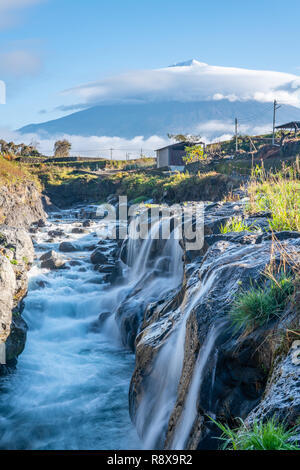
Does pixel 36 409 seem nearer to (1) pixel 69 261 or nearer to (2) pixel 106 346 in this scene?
(2) pixel 106 346

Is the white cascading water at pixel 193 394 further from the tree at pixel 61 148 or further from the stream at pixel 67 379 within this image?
the tree at pixel 61 148

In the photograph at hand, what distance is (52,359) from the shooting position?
866cm

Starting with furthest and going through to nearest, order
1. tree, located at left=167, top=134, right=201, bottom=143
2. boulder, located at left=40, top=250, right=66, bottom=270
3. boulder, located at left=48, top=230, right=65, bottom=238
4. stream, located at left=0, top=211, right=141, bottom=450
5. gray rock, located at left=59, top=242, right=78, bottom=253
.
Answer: tree, located at left=167, top=134, right=201, bottom=143, boulder, located at left=48, top=230, right=65, bottom=238, gray rock, located at left=59, top=242, right=78, bottom=253, boulder, located at left=40, top=250, right=66, bottom=270, stream, located at left=0, top=211, right=141, bottom=450

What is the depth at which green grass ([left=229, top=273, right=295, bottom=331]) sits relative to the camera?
12.1ft

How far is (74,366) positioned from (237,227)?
481cm

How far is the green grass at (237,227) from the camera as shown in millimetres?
7632

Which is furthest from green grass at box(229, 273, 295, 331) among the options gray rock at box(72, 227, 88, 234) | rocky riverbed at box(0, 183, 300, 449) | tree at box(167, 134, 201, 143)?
tree at box(167, 134, 201, 143)

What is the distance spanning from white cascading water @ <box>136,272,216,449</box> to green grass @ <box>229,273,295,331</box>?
3.20 ft

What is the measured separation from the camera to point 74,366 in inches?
330

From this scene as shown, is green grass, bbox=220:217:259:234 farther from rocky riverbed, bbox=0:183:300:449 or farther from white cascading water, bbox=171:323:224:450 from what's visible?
white cascading water, bbox=171:323:224:450

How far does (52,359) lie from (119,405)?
8.28ft

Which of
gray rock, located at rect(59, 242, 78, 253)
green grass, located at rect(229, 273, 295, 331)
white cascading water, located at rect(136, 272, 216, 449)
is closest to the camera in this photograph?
green grass, located at rect(229, 273, 295, 331)

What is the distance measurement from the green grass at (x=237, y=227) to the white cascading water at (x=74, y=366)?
180cm

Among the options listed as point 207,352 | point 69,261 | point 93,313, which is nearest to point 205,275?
point 207,352
